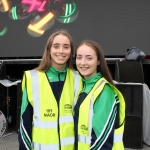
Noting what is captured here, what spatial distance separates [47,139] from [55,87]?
13.0 inches

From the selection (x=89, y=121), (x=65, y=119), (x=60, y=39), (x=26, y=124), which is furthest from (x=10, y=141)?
(x=89, y=121)

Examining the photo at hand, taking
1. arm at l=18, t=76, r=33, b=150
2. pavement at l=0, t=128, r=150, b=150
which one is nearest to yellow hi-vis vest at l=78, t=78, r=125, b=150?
arm at l=18, t=76, r=33, b=150

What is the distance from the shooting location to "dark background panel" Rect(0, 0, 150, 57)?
226 inches

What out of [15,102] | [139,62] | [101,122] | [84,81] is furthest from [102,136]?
[15,102]

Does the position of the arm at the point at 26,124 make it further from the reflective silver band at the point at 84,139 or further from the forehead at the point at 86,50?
the forehead at the point at 86,50

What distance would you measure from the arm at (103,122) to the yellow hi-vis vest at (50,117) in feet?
0.84

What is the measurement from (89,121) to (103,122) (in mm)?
85

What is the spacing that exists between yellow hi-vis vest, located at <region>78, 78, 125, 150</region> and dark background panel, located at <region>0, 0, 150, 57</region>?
429 cm

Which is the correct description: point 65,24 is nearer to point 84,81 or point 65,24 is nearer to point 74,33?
point 74,33

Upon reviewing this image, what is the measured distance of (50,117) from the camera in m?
1.72

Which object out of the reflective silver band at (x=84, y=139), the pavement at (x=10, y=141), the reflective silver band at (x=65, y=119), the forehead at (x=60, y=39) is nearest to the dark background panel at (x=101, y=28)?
the pavement at (x=10, y=141)

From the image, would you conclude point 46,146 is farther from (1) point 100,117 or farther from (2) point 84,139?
(1) point 100,117

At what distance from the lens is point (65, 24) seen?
5.92m

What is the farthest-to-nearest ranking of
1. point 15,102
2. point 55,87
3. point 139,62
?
point 15,102, point 139,62, point 55,87
